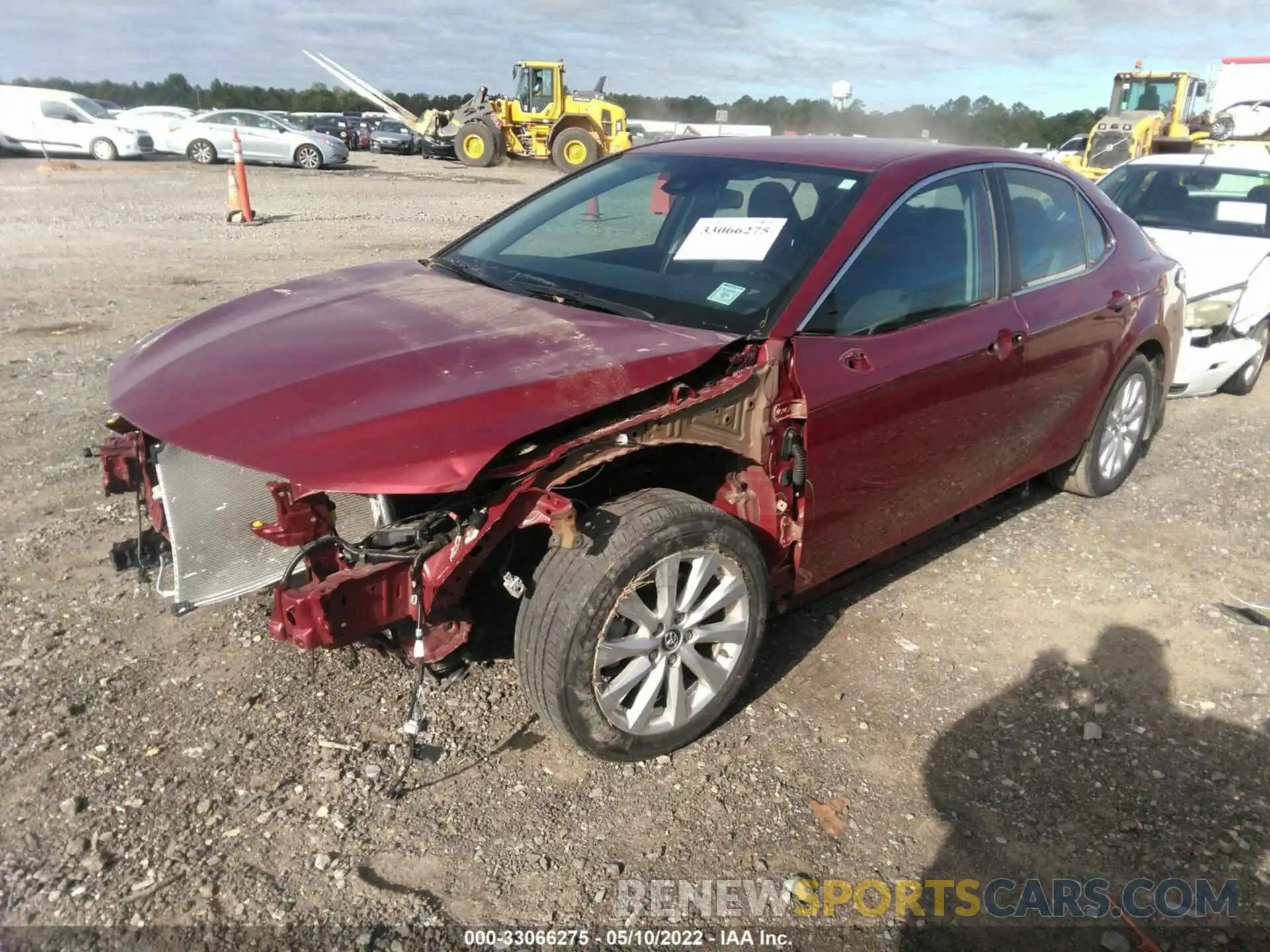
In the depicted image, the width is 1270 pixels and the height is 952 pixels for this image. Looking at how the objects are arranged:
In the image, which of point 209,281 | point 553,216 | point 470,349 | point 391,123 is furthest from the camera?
point 391,123

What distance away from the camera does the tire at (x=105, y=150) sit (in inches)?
979

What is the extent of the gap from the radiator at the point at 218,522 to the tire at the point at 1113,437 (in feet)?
12.1

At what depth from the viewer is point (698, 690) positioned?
304cm

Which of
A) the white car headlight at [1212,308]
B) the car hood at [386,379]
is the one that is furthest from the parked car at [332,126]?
the car hood at [386,379]

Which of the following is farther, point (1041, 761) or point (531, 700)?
point (1041, 761)

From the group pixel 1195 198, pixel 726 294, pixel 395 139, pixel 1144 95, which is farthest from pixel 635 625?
pixel 395 139

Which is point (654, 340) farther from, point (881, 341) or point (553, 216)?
point (553, 216)

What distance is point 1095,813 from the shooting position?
9.43 feet

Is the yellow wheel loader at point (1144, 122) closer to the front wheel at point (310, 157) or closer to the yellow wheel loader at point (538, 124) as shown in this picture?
the yellow wheel loader at point (538, 124)

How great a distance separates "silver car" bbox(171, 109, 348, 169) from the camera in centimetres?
2467

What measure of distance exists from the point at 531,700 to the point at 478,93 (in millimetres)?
27442

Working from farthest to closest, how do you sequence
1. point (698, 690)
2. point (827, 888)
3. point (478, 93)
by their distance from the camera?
point (478, 93)
point (698, 690)
point (827, 888)

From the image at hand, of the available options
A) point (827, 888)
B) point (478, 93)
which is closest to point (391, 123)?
point (478, 93)

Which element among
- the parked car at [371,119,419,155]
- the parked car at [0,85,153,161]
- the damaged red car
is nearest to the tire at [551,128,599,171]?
the parked car at [0,85,153,161]
